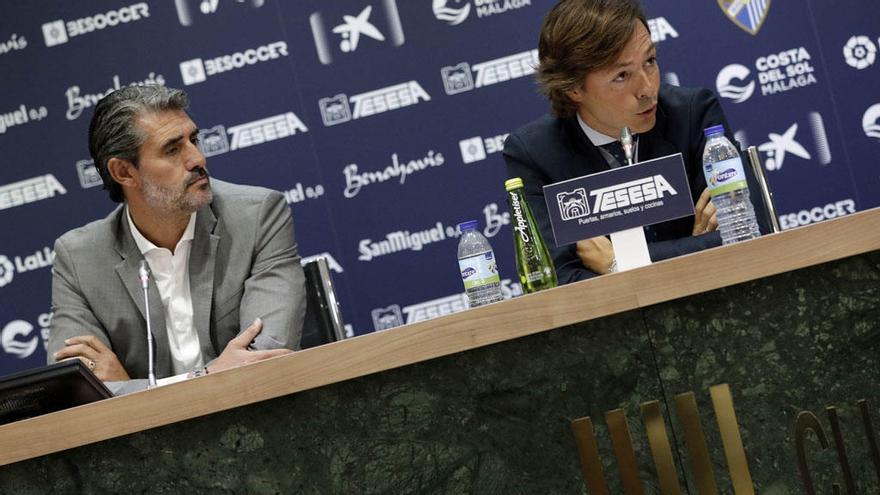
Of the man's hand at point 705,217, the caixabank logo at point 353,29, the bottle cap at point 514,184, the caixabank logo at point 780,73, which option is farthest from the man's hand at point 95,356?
the caixabank logo at point 780,73

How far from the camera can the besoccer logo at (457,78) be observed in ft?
13.6

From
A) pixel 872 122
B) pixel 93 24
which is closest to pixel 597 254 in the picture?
pixel 872 122

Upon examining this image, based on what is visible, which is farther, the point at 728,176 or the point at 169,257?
the point at 169,257

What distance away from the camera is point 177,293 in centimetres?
274

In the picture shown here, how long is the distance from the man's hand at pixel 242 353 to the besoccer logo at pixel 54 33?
2283 mm

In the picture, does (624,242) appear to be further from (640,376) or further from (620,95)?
(620,95)

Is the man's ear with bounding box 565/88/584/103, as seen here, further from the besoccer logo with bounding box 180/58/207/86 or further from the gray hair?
the besoccer logo with bounding box 180/58/207/86

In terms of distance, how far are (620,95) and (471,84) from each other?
4.91 ft

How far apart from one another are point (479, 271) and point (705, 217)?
2.07ft

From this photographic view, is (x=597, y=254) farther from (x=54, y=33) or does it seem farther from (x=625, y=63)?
(x=54, y=33)

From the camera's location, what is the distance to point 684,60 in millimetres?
4121

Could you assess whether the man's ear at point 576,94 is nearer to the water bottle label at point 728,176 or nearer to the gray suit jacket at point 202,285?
the water bottle label at point 728,176

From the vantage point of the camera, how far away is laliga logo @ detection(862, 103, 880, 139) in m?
4.07

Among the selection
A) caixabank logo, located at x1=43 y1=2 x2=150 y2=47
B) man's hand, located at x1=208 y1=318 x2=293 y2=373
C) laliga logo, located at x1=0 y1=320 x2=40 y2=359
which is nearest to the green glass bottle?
man's hand, located at x1=208 y1=318 x2=293 y2=373
